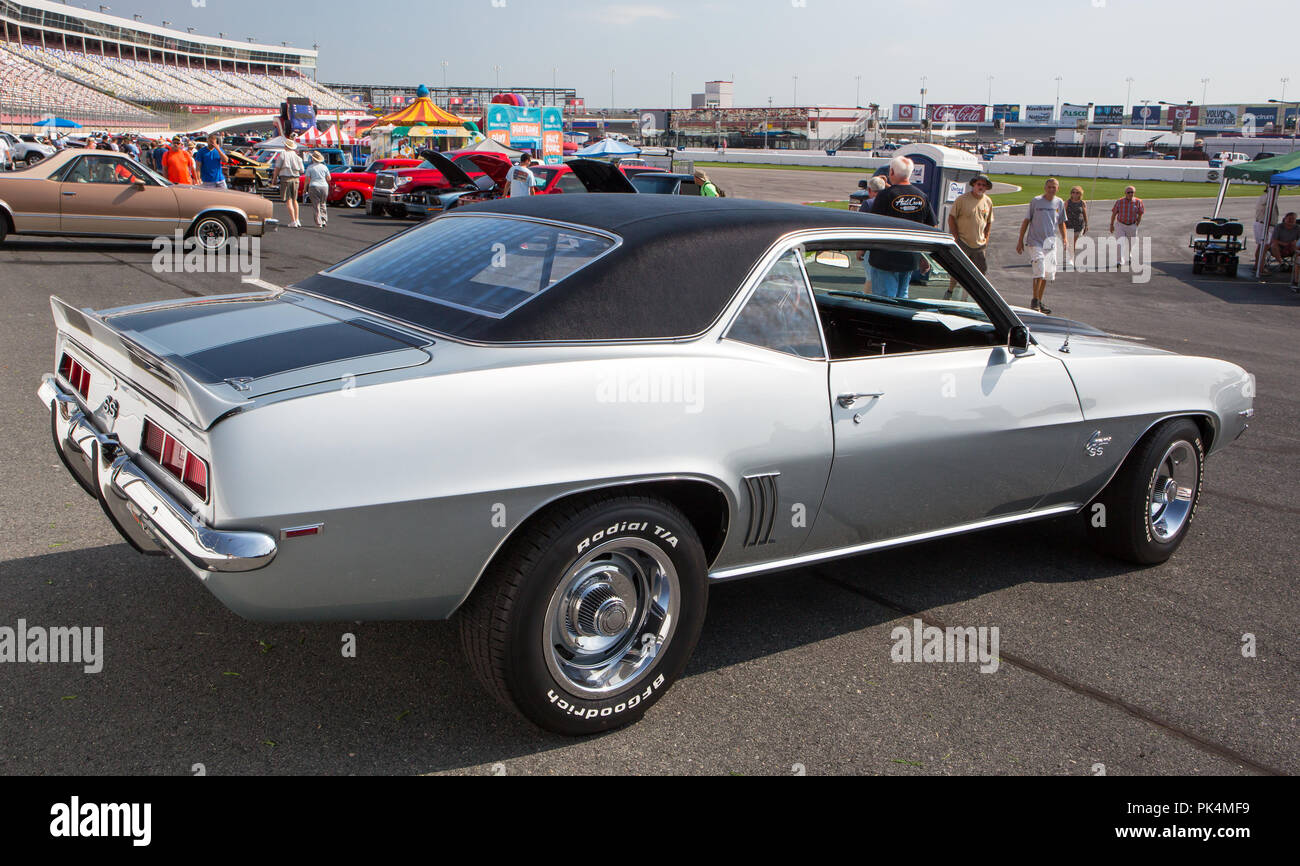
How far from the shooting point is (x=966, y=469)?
378cm

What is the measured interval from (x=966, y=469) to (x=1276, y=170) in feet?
59.9

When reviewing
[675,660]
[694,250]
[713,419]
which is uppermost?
[694,250]

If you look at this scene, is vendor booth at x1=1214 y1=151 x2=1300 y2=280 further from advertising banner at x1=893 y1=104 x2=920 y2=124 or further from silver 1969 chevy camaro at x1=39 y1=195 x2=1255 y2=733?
advertising banner at x1=893 y1=104 x2=920 y2=124

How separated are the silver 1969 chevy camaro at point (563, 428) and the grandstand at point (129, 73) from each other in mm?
73917

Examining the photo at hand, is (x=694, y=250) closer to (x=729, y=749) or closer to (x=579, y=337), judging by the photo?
(x=579, y=337)

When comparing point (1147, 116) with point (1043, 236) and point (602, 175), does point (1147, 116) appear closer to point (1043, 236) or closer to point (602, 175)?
point (1043, 236)

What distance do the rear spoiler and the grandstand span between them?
73.3 metres

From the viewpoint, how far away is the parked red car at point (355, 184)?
2700cm

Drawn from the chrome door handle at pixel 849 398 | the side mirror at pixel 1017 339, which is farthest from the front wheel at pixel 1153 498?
the chrome door handle at pixel 849 398

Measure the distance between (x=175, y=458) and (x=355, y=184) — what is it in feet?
87.3

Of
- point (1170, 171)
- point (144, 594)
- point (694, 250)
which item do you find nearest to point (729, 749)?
point (694, 250)

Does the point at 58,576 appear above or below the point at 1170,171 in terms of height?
below

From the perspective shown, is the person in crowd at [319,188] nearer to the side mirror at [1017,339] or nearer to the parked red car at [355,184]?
the parked red car at [355,184]

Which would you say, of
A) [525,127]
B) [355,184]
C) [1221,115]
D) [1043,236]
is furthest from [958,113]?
[1043,236]
